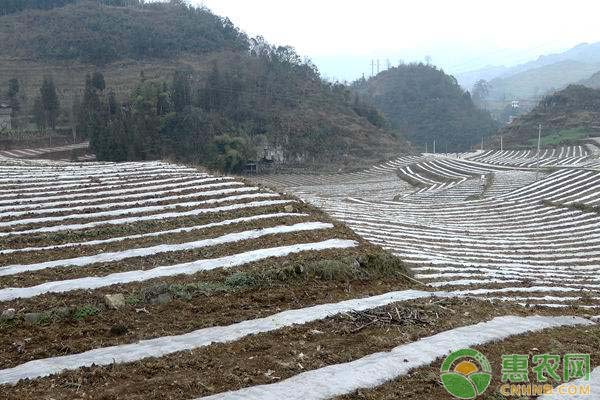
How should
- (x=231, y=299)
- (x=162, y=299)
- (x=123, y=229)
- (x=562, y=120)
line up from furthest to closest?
(x=562, y=120) → (x=123, y=229) → (x=231, y=299) → (x=162, y=299)

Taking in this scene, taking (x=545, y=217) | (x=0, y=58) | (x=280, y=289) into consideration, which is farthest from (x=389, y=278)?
(x=0, y=58)

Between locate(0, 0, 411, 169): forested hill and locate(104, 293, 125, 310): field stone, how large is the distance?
51502 mm

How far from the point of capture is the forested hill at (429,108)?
448ft

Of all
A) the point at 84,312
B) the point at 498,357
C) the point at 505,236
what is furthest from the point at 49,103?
the point at 498,357

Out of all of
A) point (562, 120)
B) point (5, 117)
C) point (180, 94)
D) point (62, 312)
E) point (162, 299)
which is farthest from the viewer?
point (562, 120)

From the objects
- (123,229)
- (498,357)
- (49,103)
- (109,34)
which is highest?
(109,34)

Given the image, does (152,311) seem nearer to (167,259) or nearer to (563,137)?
(167,259)

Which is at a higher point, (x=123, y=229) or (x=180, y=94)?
(x=180, y=94)

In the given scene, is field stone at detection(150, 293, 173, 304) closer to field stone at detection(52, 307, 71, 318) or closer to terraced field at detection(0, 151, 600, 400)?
terraced field at detection(0, 151, 600, 400)

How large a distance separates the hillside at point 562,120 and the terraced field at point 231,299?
88.9 metres

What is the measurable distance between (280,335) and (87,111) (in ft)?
221

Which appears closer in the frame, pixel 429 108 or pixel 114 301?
pixel 114 301

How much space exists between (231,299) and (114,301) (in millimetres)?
2046

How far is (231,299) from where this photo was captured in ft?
28.8
